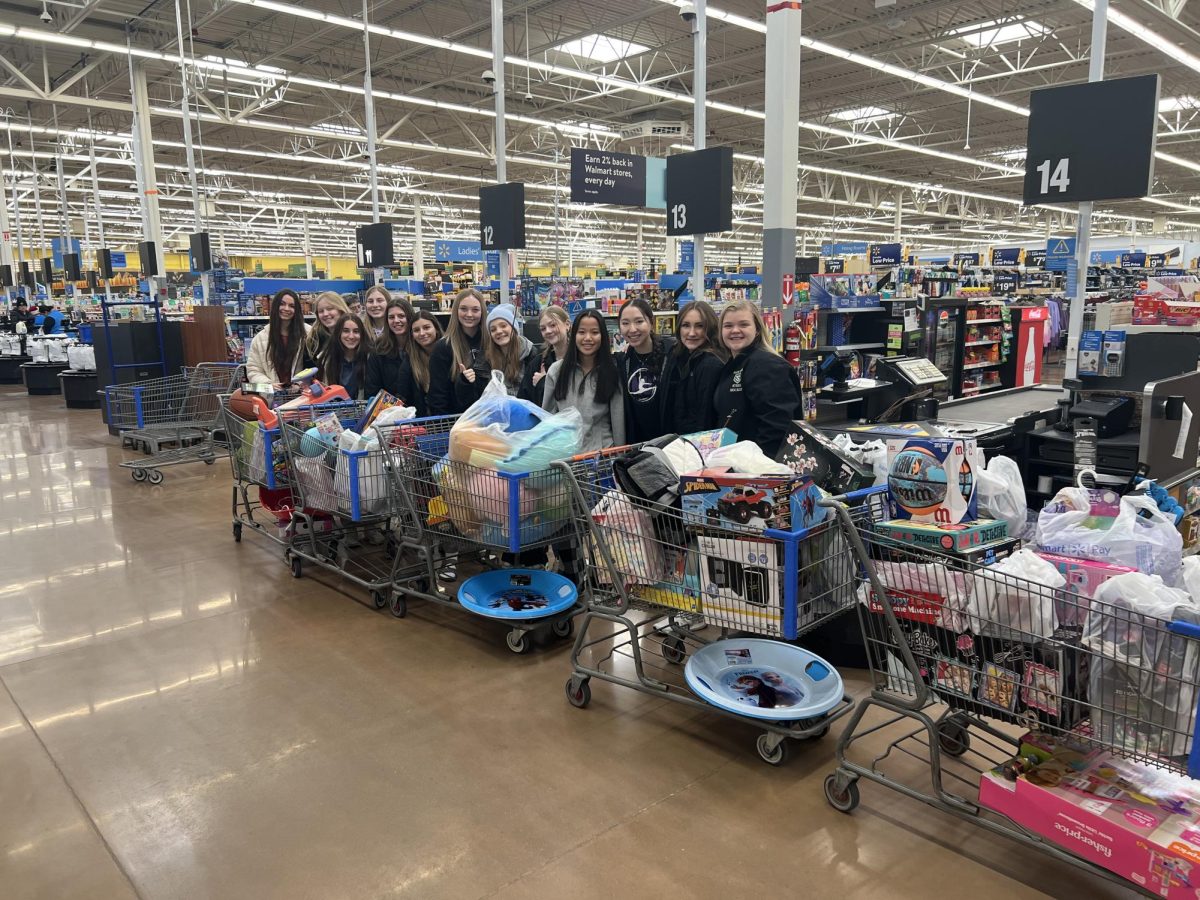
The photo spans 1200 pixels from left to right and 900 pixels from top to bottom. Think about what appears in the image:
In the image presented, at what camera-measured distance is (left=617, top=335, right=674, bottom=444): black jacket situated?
162 inches

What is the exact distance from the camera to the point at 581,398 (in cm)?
415

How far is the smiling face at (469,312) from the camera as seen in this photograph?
4789 millimetres

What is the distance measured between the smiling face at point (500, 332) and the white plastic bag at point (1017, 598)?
311 centimetres

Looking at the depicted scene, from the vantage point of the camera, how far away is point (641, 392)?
414cm

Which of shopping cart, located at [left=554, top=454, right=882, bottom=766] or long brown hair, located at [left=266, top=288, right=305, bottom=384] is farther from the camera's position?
long brown hair, located at [left=266, top=288, right=305, bottom=384]

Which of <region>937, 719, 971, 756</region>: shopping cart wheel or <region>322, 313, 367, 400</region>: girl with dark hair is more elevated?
<region>322, 313, 367, 400</region>: girl with dark hair

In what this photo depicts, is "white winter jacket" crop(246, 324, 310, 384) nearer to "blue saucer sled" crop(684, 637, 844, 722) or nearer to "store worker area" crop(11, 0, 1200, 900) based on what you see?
"store worker area" crop(11, 0, 1200, 900)

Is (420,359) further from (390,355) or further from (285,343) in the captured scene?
(285,343)

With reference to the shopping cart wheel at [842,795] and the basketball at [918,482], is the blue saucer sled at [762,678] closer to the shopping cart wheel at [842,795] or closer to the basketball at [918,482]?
the shopping cart wheel at [842,795]

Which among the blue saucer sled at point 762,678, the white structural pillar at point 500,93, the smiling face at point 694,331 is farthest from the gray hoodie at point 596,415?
the white structural pillar at point 500,93

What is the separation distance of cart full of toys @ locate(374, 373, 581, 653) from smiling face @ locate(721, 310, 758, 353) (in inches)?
31.9

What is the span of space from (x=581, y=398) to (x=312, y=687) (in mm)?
1825

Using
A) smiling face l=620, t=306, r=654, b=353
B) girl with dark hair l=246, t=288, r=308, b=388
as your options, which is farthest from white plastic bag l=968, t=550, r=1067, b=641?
girl with dark hair l=246, t=288, r=308, b=388

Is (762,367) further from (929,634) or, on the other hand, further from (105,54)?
(105,54)
